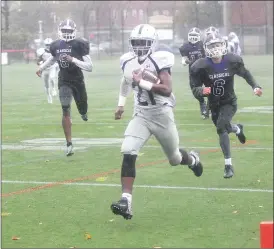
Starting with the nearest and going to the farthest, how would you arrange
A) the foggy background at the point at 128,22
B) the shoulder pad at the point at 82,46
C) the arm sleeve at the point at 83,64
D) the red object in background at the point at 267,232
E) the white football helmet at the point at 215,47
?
the red object in background at the point at 267,232
the white football helmet at the point at 215,47
the arm sleeve at the point at 83,64
the shoulder pad at the point at 82,46
the foggy background at the point at 128,22

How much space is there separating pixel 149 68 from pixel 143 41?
261 mm

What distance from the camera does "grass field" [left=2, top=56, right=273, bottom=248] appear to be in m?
7.62

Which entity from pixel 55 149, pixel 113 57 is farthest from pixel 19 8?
pixel 55 149

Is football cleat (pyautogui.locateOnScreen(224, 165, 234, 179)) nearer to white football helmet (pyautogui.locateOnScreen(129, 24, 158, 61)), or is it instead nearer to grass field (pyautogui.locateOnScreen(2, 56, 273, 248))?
grass field (pyautogui.locateOnScreen(2, 56, 273, 248))

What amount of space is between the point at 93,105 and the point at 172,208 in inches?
547

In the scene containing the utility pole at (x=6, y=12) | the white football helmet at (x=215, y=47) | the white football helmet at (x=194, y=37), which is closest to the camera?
the white football helmet at (x=215, y=47)

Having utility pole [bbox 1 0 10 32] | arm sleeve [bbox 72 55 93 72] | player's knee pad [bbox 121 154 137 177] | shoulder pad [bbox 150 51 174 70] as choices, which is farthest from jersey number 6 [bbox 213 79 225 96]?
utility pole [bbox 1 0 10 32]

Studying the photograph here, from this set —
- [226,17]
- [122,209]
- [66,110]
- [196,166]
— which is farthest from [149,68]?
[226,17]

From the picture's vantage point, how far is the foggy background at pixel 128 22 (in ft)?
191

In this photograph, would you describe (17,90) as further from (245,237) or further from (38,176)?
(245,237)

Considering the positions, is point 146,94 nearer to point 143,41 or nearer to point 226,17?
point 143,41

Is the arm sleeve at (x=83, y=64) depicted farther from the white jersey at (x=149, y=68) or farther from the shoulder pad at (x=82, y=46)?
the white jersey at (x=149, y=68)

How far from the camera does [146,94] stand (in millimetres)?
8617

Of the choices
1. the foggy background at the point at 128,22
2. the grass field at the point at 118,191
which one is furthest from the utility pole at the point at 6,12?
the grass field at the point at 118,191
